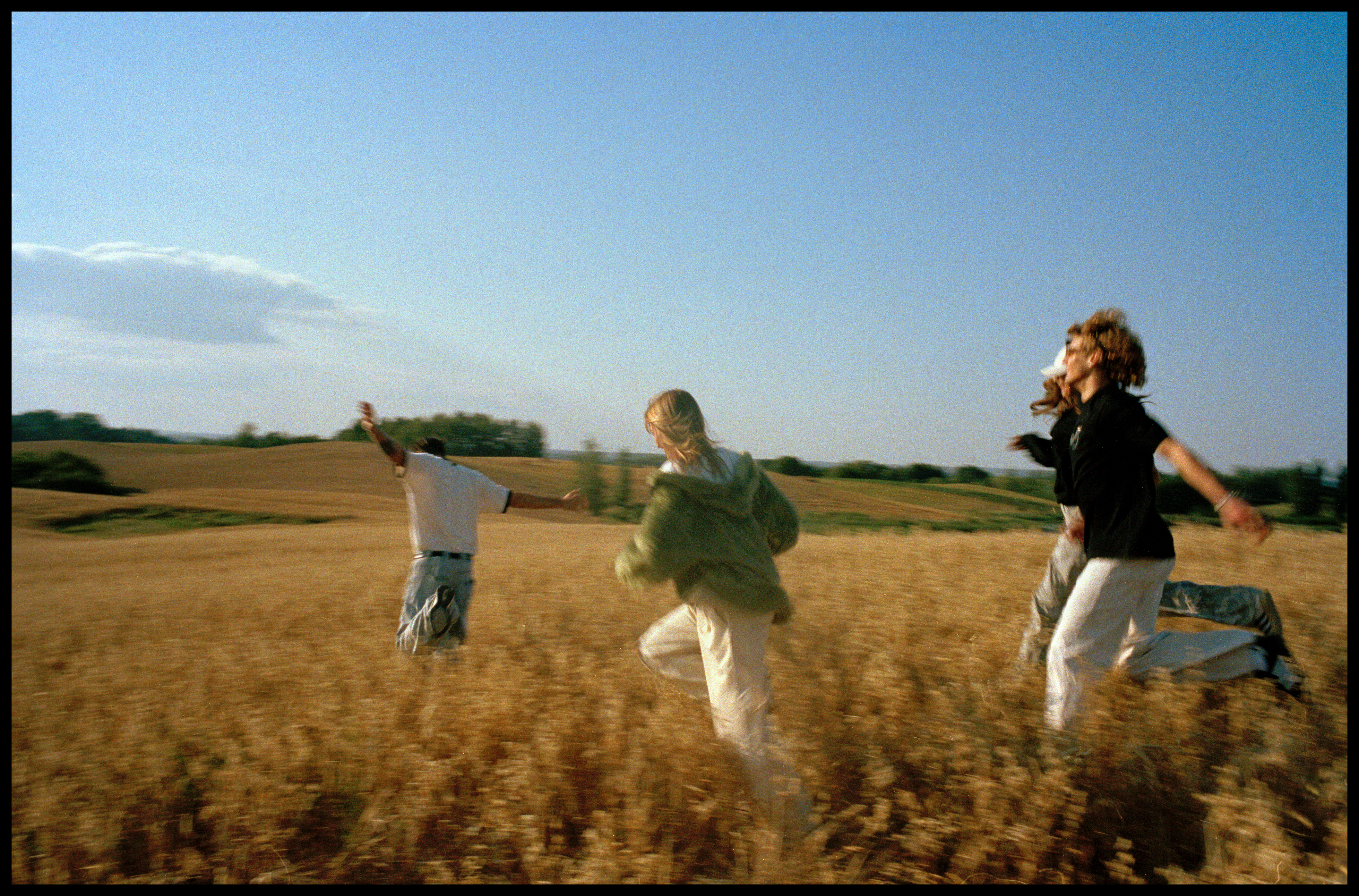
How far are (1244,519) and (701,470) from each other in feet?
6.61

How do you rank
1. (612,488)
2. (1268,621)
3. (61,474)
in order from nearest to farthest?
(1268,621), (612,488), (61,474)

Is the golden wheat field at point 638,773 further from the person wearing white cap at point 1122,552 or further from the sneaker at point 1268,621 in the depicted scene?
the sneaker at point 1268,621

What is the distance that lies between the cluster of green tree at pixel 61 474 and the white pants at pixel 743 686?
997 inches

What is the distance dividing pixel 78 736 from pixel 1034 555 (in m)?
8.15

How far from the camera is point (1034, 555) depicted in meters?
9.05

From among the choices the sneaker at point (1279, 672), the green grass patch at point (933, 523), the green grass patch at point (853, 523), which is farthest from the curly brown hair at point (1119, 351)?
the green grass patch at point (933, 523)

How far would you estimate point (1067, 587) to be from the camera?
438 cm

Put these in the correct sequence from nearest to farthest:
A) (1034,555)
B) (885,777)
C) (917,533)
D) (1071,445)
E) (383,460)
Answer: (885,777) → (1071,445) → (1034,555) → (917,533) → (383,460)

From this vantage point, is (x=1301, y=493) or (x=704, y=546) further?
(x=1301, y=493)

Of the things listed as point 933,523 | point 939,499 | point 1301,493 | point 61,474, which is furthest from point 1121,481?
point 61,474

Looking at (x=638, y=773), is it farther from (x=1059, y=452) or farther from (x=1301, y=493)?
(x=1301, y=493)

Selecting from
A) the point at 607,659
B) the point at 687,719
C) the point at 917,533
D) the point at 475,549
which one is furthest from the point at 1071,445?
the point at 917,533

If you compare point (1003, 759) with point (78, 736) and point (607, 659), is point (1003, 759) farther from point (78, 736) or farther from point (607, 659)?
point (78, 736)

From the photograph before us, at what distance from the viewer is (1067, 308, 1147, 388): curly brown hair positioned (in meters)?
3.74
